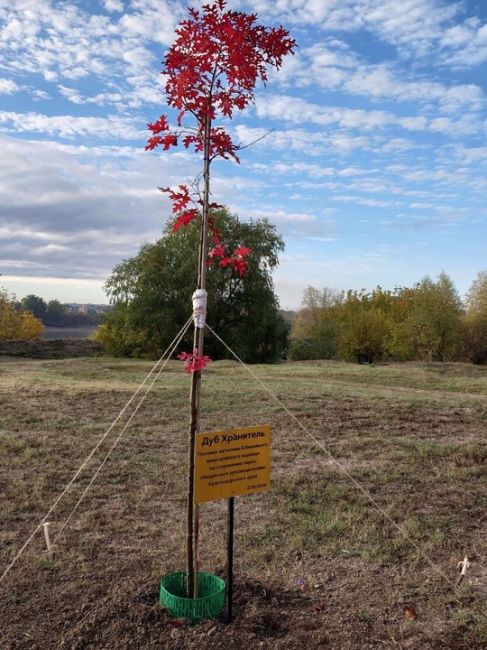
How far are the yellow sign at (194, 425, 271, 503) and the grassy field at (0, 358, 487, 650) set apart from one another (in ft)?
2.24

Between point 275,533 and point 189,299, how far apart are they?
23013mm

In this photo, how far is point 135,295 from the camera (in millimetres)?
28078

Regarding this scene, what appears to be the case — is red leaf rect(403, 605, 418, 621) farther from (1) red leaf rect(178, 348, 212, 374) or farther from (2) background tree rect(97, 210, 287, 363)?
(2) background tree rect(97, 210, 287, 363)

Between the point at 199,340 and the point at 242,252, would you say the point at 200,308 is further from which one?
the point at 242,252

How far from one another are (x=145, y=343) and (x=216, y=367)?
33.7ft

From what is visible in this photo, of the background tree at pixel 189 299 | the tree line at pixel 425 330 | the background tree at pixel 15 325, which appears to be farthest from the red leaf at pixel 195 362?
the background tree at pixel 15 325

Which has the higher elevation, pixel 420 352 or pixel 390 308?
pixel 390 308

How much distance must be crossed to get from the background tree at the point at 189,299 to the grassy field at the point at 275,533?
56.8 feet

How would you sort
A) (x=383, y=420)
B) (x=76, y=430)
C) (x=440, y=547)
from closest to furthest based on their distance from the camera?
(x=440, y=547) < (x=76, y=430) < (x=383, y=420)

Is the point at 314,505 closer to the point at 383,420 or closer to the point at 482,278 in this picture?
the point at 383,420

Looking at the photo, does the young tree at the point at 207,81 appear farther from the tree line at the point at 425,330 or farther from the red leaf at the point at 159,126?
the tree line at the point at 425,330

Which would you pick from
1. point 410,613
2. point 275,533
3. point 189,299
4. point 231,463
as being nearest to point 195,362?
point 231,463

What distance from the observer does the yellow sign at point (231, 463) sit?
2945 millimetres

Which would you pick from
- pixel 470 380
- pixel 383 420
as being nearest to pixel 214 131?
pixel 383 420
